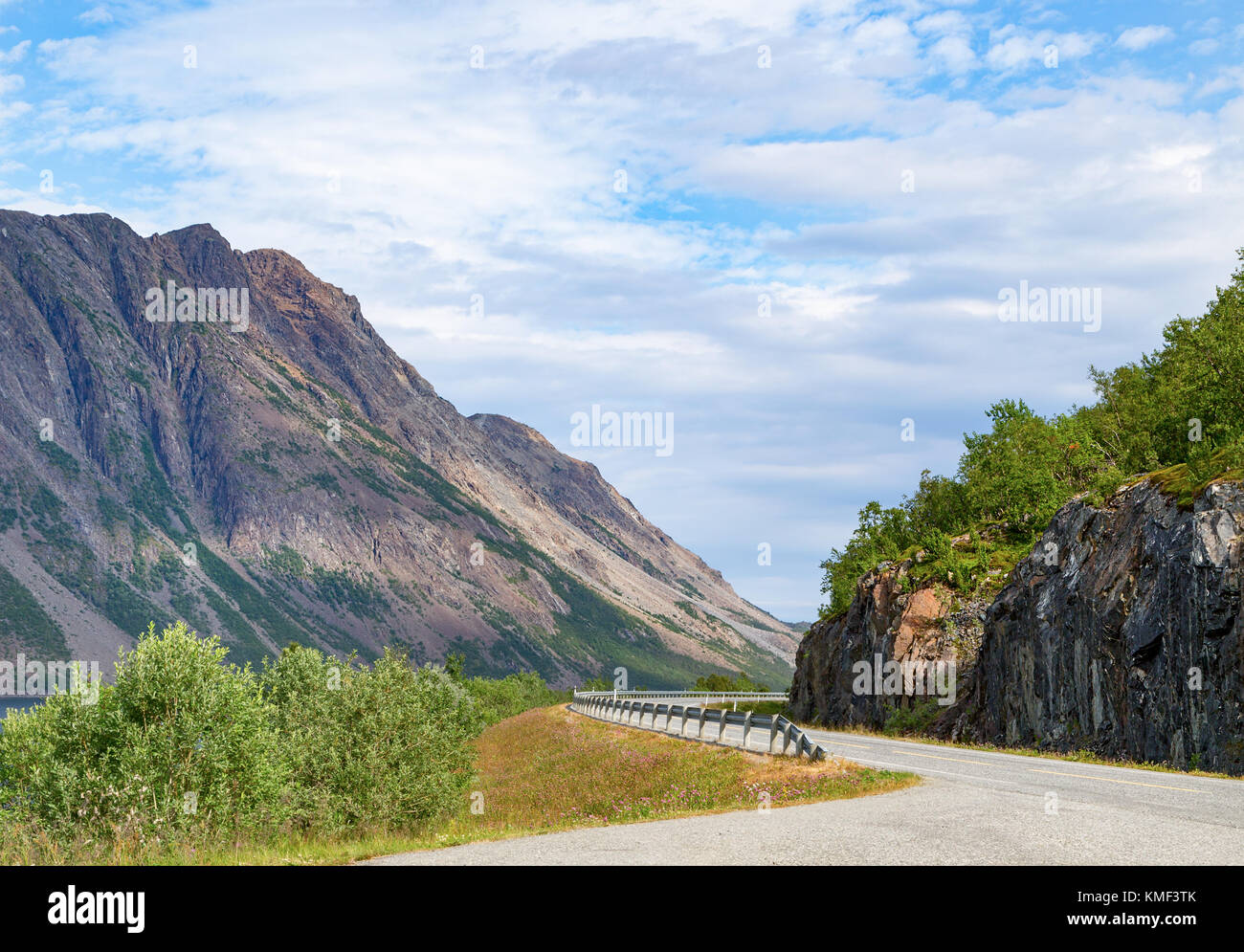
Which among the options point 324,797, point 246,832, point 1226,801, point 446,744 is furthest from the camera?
point 446,744

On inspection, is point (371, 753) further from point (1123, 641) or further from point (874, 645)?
point (874, 645)

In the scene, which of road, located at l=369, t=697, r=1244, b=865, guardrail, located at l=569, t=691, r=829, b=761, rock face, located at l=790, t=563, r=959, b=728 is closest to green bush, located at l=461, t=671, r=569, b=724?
rock face, located at l=790, t=563, r=959, b=728

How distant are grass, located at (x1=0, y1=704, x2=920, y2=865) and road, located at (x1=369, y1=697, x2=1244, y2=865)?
146cm

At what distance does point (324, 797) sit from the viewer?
3041 cm

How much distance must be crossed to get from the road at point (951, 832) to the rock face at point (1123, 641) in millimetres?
6945

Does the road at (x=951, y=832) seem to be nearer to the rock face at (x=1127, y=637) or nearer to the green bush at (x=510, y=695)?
the rock face at (x=1127, y=637)

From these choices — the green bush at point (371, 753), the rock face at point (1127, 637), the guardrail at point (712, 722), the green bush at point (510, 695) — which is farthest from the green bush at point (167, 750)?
the green bush at point (510, 695)

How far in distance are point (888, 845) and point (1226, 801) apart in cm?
787

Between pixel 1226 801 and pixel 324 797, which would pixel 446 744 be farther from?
pixel 1226 801

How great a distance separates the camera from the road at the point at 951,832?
12.9 meters

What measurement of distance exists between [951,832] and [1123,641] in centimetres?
1959

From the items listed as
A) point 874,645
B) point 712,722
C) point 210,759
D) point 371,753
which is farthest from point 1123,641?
Result: point 210,759

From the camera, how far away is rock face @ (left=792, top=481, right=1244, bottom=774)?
27375 mm
